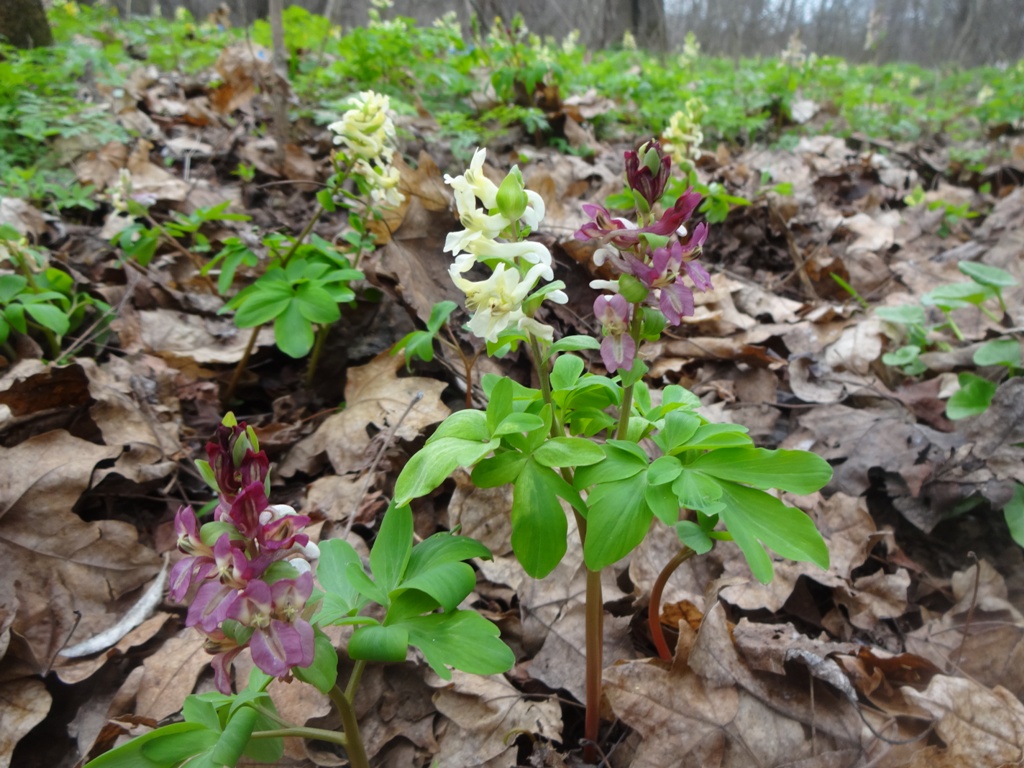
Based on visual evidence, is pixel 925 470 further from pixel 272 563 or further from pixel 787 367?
pixel 272 563

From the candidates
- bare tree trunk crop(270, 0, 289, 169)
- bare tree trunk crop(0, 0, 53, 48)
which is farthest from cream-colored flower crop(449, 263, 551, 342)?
bare tree trunk crop(0, 0, 53, 48)

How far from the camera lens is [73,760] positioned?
1279 mm

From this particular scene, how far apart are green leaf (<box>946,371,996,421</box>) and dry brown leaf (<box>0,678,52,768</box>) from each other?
258cm

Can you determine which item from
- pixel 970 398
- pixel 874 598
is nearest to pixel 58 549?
pixel 874 598

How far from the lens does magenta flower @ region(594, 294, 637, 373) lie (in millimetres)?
971

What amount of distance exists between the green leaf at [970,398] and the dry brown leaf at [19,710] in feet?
8.47

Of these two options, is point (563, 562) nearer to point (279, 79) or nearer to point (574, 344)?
point (574, 344)

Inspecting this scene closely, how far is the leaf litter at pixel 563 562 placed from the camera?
1.31m

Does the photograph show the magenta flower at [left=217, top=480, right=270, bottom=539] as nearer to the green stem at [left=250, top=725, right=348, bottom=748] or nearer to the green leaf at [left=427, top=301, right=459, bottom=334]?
the green stem at [left=250, top=725, right=348, bottom=748]

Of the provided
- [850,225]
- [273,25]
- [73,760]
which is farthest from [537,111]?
[73,760]

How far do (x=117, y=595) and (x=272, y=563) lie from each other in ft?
3.39

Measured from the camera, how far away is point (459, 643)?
3.26 ft

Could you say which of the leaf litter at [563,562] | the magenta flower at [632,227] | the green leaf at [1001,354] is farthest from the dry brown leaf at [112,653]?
the green leaf at [1001,354]

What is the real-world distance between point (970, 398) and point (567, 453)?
1.73 meters
